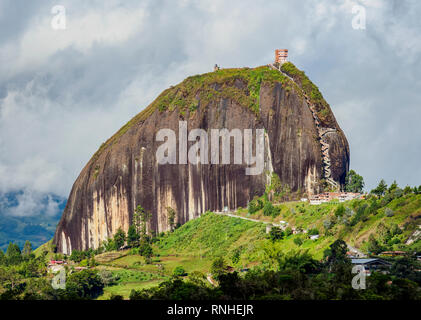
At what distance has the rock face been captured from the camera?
104 meters

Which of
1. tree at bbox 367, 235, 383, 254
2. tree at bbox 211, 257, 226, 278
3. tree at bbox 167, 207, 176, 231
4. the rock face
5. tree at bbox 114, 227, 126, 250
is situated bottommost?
tree at bbox 211, 257, 226, 278

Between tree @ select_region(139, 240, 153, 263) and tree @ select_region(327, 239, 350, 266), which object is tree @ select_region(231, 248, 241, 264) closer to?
tree @ select_region(139, 240, 153, 263)

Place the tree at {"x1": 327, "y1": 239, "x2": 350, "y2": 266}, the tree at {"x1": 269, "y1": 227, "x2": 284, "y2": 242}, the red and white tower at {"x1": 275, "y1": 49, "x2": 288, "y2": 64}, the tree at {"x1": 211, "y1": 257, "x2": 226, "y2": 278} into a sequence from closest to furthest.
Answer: the tree at {"x1": 327, "y1": 239, "x2": 350, "y2": 266} → the tree at {"x1": 211, "y1": 257, "x2": 226, "y2": 278} → the tree at {"x1": 269, "y1": 227, "x2": 284, "y2": 242} → the red and white tower at {"x1": 275, "y1": 49, "x2": 288, "y2": 64}

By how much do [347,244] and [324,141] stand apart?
29.0 m

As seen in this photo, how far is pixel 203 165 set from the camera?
351 feet

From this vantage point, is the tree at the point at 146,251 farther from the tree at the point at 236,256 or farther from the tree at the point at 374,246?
the tree at the point at 374,246

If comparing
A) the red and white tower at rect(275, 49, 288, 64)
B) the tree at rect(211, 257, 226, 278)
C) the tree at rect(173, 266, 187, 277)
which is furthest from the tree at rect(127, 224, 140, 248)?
the red and white tower at rect(275, 49, 288, 64)

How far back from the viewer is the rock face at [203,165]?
10388 cm

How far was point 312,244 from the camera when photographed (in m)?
80.6

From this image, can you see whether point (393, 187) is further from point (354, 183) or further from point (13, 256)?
point (13, 256)

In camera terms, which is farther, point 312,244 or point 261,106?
point 261,106

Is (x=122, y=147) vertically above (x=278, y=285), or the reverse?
(x=122, y=147)

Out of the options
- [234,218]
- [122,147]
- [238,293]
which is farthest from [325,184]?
[238,293]
